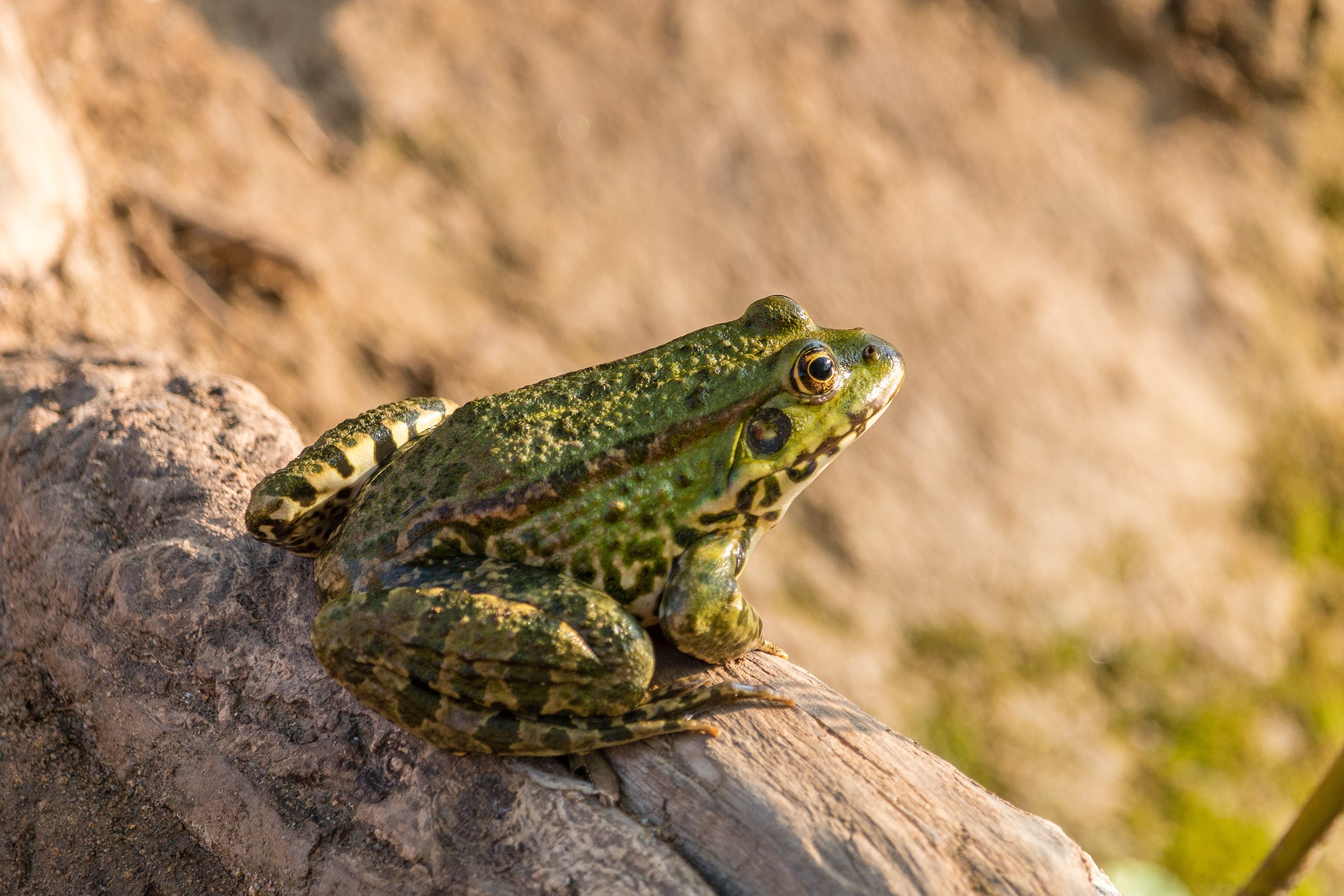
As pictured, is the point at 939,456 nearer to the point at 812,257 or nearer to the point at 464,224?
the point at 812,257

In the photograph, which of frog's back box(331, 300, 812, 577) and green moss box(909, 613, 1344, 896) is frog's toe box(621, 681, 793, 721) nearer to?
frog's back box(331, 300, 812, 577)

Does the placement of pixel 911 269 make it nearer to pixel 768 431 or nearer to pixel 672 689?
pixel 768 431

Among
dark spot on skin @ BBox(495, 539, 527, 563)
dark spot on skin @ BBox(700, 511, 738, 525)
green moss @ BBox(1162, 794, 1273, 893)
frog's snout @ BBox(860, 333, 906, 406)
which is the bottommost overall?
dark spot on skin @ BBox(495, 539, 527, 563)

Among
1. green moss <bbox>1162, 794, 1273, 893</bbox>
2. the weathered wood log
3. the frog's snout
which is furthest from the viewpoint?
green moss <bbox>1162, 794, 1273, 893</bbox>

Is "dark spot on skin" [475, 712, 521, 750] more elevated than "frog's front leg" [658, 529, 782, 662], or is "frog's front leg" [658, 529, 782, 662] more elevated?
"frog's front leg" [658, 529, 782, 662]

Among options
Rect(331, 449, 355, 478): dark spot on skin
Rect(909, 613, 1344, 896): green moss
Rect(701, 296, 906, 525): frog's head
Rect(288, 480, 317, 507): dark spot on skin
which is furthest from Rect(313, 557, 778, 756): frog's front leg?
Rect(909, 613, 1344, 896): green moss

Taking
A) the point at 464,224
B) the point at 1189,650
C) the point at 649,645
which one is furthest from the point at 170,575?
the point at 1189,650

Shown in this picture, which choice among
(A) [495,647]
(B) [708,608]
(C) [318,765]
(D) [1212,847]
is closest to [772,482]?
(B) [708,608]

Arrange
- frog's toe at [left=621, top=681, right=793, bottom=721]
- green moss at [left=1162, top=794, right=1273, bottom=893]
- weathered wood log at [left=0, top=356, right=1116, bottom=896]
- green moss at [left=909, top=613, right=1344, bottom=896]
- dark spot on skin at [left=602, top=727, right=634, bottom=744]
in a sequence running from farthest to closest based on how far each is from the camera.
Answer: green moss at [left=909, top=613, right=1344, bottom=896]
green moss at [left=1162, top=794, right=1273, bottom=893]
frog's toe at [left=621, top=681, right=793, bottom=721]
dark spot on skin at [left=602, top=727, right=634, bottom=744]
weathered wood log at [left=0, top=356, right=1116, bottom=896]
